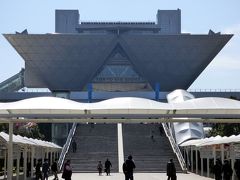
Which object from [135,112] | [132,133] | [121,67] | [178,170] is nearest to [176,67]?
[121,67]

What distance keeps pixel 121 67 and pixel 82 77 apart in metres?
7.32

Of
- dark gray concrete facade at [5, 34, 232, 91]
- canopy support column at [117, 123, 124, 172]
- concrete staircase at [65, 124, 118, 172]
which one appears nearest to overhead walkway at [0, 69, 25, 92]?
dark gray concrete facade at [5, 34, 232, 91]

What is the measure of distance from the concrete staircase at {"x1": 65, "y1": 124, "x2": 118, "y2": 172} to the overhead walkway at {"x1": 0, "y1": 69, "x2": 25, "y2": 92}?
57276 mm

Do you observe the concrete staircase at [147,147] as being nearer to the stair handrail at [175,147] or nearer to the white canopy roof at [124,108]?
the stair handrail at [175,147]

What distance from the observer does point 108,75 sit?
3989 inches

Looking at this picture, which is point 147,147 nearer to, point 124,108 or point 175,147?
point 175,147

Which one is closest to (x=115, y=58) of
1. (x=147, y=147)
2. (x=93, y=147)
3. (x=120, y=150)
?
(x=147, y=147)

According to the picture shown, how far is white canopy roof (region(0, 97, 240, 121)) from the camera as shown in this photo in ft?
67.2

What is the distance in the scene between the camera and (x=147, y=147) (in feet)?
138

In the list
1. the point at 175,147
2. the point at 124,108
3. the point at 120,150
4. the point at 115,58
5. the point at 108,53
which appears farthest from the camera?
the point at 115,58

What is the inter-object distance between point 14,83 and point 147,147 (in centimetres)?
7023

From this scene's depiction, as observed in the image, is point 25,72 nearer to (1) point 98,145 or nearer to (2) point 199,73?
(2) point 199,73

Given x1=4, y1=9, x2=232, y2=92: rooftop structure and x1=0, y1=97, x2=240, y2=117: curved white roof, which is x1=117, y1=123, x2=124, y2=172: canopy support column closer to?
x1=0, y1=97, x2=240, y2=117: curved white roof

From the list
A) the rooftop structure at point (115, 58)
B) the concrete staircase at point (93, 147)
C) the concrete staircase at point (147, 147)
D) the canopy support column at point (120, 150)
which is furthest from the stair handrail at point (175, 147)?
the rooftop structure at point (115, 58)
